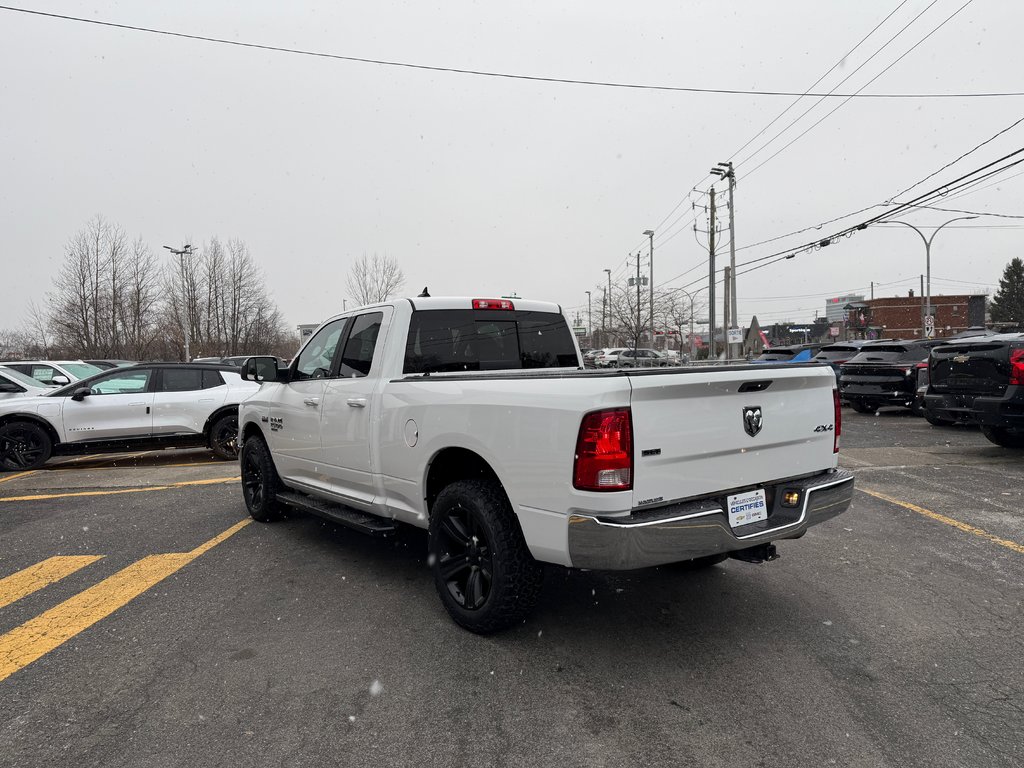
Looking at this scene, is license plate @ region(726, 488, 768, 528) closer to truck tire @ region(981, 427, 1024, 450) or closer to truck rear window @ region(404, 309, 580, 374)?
truck rear window @ region(404, 309, 580, 374)

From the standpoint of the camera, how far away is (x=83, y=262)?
34.5 m

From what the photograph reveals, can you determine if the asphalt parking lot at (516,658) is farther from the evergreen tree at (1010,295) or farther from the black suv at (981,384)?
the evergreen tree at (1010,295)

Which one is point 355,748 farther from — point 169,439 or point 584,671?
point 169,439

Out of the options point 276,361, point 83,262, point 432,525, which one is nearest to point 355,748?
point 432,525

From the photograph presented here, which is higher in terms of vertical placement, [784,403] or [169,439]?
[784,403]

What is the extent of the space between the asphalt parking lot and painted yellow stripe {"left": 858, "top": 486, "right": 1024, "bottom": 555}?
0.04m

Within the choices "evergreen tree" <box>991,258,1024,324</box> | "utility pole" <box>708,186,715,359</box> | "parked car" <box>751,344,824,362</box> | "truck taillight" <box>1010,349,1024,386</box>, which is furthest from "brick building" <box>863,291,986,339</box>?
"truck taillight" <box>1010,349,1024,386</box>

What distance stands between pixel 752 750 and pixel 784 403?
1.72 m

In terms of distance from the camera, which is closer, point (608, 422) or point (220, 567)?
point (608, 422)

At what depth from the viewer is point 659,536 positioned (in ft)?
9.27

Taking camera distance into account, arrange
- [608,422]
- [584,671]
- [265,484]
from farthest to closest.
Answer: [265,484]
[584,671]
[608,422]

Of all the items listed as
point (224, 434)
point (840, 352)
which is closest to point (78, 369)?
point (224, 434)

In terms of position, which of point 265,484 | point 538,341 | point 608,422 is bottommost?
point 265,484

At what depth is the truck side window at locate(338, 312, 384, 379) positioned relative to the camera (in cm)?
450
